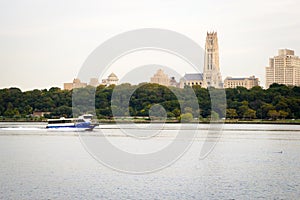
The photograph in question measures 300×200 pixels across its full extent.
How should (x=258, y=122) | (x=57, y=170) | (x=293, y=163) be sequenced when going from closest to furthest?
(x=57, y=170)
(x=293, y=163)
(x=258, y=122)

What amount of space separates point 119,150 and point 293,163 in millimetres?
15881

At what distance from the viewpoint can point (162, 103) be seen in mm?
124500

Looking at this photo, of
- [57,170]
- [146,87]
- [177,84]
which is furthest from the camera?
[177,84]

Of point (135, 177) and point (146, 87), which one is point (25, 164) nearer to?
point (135, 177)

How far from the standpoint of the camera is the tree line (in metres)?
120

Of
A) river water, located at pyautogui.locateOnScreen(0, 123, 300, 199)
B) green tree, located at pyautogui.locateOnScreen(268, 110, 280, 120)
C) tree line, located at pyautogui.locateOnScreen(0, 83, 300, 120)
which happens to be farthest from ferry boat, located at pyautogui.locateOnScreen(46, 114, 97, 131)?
green tree, located at pyautogui.locateOnScreen(268, 110, 280, 120)

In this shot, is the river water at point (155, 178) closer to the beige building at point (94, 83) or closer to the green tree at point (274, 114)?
the green tree at point (274, 114)

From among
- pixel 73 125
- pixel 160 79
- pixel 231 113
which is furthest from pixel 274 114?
pixel 73 125

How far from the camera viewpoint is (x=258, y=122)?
121 m

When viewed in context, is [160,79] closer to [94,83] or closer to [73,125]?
[94,83]

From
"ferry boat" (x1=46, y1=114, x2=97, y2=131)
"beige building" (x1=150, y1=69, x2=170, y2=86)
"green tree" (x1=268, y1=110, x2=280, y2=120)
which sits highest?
"beige building" (x1=150, y1=69, x2=170, y2=86)

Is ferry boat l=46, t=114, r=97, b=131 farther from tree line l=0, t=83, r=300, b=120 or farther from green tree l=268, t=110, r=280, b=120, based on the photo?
green tree l=268, t=110, r=280, b=120

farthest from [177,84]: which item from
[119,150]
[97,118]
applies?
[119,150]

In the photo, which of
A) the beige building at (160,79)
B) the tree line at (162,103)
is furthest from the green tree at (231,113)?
the beige building at (160,79)
